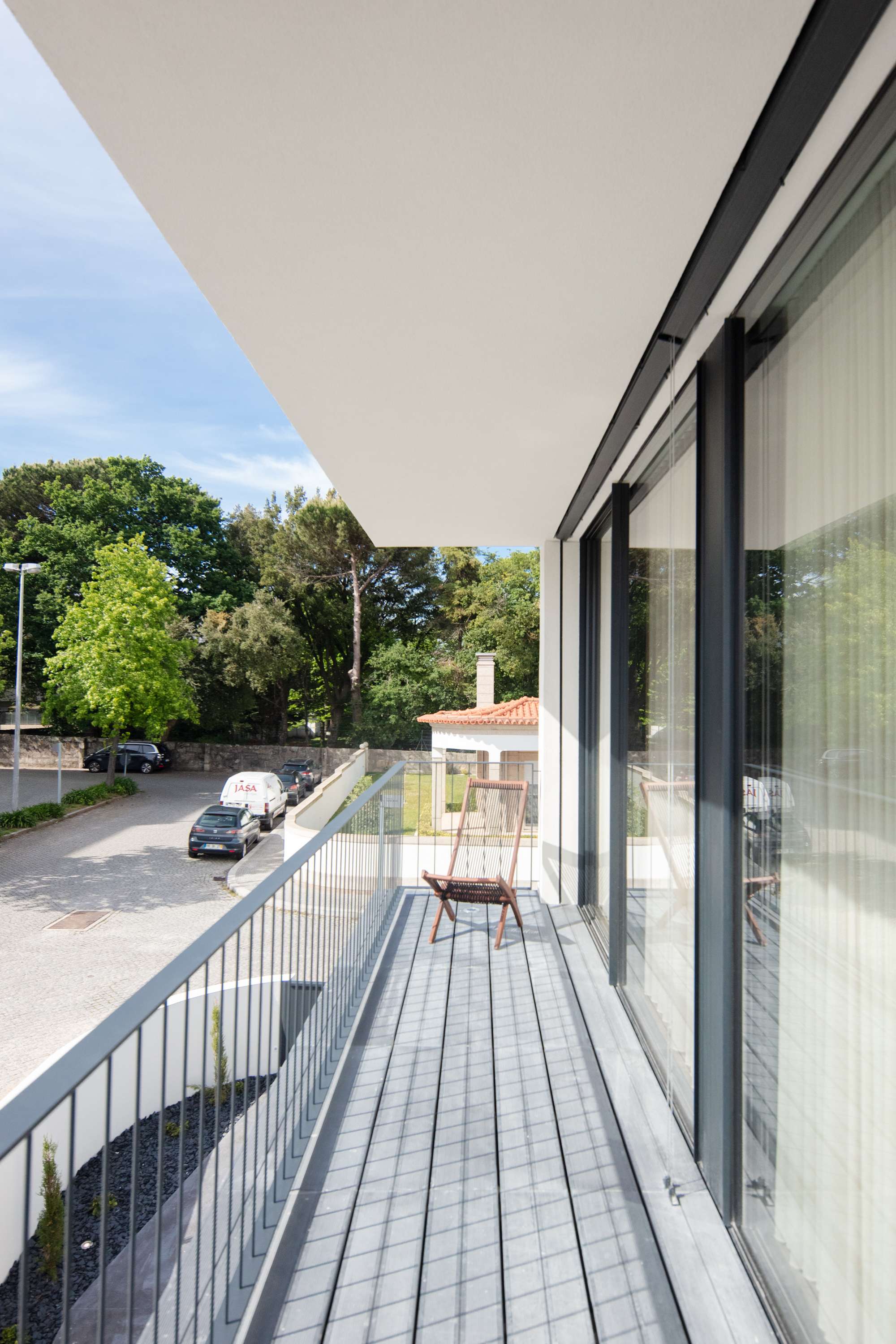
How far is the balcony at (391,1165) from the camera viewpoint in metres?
1.37

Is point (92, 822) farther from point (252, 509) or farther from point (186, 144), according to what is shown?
point (186, 144)

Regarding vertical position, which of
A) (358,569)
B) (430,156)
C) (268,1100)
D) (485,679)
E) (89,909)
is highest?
(358,569)

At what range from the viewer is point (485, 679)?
16.3m

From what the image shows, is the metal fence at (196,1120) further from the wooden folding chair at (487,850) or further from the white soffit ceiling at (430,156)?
the white soffit ceiling at (430,156)

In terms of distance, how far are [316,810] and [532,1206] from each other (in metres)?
9.46

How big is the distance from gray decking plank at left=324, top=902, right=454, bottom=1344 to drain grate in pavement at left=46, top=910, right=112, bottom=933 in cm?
881

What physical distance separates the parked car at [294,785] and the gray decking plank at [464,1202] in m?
15.7

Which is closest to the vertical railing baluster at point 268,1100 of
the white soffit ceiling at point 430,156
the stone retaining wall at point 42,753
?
the white soffit ceiling at point 430,156

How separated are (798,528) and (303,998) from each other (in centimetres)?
184

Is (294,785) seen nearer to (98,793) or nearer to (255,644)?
(98,793)

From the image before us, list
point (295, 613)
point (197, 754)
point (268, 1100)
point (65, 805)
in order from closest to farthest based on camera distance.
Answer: point (268, 1100)
point (65, 805)
point (197, 754)
point (295, 613)

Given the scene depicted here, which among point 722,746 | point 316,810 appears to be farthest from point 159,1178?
point 316,810

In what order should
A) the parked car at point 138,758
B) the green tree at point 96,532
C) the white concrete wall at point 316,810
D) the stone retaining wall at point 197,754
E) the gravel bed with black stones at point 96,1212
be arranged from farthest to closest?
the green tree at point 96,532 < the stone retaining wall at point 197,754 < the parked car at point 138,758 < the white concrete wall at point 316,810 < the gravel bed with black stones at point 96,1212

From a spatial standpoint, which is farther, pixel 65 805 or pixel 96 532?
pixel 96 532
